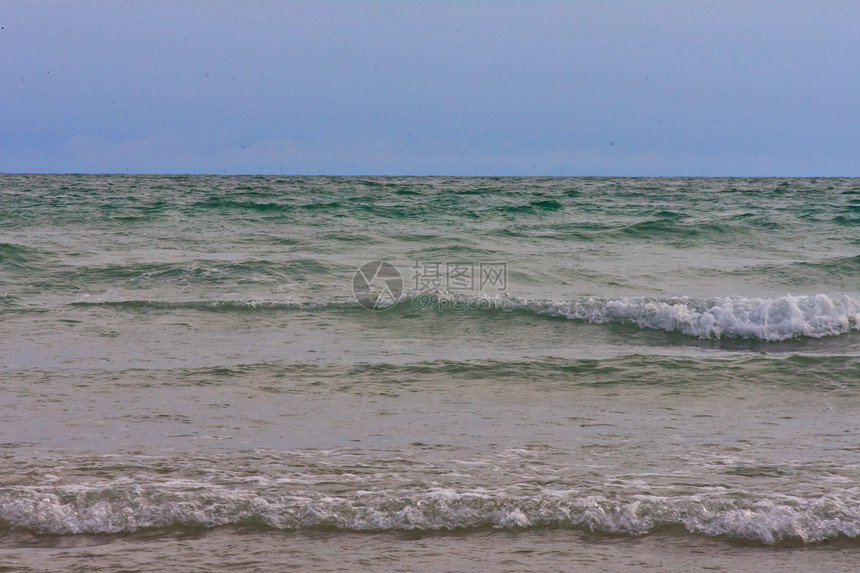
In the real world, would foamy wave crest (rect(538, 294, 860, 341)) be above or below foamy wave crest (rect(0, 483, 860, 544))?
above

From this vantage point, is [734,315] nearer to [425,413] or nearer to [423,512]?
[425,413]

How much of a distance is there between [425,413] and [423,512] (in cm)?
162

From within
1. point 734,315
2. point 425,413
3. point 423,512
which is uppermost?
point 734,315

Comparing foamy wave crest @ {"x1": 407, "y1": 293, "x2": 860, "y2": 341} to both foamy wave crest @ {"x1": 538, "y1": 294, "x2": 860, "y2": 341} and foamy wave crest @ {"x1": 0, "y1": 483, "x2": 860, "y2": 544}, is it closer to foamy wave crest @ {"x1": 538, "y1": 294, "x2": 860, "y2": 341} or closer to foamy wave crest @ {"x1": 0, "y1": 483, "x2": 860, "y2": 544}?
foamy wave crest @ {"x1": 538, "y1": 294, "x2": 860, "y2": 341}

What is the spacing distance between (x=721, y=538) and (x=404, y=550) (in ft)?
4.60

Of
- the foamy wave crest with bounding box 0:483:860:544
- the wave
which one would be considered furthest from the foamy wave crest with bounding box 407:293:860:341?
the foamy wave crest with bounding box 0:483:860:544

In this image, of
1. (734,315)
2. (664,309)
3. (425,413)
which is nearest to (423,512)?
(425,413)

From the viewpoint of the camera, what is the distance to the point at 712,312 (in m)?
8.48

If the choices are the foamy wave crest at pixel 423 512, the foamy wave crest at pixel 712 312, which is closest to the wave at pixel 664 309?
the foamy wave crest at pixel 712 312

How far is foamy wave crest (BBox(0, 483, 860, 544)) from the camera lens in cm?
350

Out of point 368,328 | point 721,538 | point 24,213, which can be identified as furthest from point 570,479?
point 24,213

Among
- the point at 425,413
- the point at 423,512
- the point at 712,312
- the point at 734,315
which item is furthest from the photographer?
the point at 712,312

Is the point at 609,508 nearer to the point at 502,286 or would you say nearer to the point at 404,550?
the point at 404,550

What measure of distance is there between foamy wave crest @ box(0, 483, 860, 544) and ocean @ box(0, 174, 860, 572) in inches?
0.5
